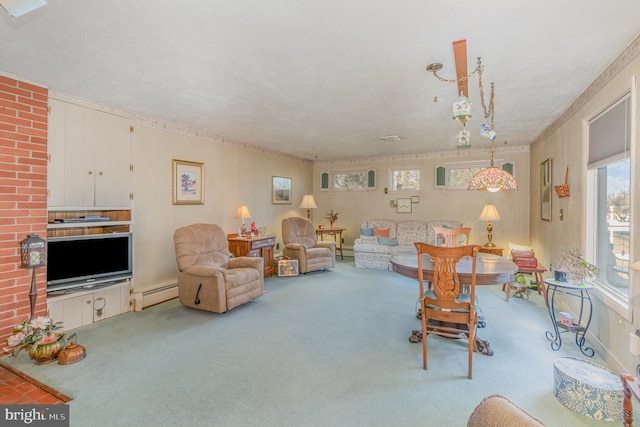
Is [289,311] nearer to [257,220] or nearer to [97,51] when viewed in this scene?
[257,220]

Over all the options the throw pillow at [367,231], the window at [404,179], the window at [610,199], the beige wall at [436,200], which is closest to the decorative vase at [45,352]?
the window at [610,199]

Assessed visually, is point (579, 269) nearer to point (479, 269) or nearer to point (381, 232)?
point (479, 269)

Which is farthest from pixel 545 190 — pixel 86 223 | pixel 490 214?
pixel 86 223

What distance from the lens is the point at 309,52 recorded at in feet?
7.64

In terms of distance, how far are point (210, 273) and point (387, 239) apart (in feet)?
13.2

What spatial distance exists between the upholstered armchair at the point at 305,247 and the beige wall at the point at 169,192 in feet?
2.09

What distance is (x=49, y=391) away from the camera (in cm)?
212

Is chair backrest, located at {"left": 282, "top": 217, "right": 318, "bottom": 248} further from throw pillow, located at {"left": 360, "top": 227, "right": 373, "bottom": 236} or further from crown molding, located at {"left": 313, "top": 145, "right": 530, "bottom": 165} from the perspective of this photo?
crown molding, located at {"left": 313, "top": 145, "right": 530, "bottom": 165}

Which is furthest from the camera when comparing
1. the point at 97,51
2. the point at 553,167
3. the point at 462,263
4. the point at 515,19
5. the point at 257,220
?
the point at 257,220

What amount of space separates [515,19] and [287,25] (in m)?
1.46

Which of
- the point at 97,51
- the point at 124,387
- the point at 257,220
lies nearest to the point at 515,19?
the point at 97,51

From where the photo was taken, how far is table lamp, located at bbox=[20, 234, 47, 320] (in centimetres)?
271

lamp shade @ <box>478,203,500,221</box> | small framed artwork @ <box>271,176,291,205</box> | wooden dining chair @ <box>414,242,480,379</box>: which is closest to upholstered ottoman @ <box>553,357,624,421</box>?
wooden dining chair @ <box>414,242,480,379</box>

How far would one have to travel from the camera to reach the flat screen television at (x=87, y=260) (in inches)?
120
